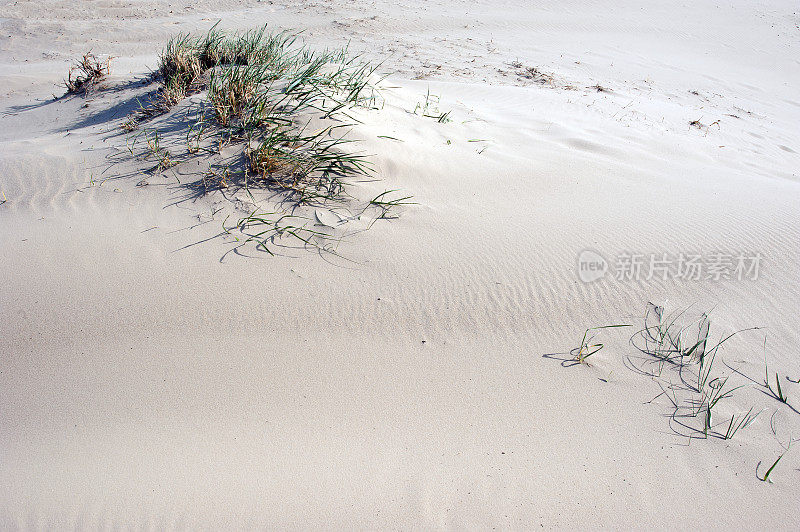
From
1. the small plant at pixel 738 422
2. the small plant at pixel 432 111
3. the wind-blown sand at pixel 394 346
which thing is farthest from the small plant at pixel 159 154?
the small plant at pixel 738 422

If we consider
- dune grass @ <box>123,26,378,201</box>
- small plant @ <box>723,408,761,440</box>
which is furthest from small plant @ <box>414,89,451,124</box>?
small plant @ <box>723,408,761,440</box>

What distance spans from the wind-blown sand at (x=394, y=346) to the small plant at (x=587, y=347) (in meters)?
0.03

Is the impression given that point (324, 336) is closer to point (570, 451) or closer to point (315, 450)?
point (315, 450)

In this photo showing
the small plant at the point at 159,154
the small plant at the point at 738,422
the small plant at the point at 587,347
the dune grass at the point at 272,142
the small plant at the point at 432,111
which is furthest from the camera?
the small plant at the point at 432,111

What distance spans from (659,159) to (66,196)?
4284 mm

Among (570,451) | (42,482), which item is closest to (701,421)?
(570,451)

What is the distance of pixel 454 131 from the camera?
3.76 meters

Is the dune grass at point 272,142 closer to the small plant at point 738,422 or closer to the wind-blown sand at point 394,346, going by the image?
the wind-blown sand at point 394,346

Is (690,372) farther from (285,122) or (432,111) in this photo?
(432,111)

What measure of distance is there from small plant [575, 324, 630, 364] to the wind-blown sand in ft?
0.10

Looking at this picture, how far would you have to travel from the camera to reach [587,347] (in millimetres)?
2076

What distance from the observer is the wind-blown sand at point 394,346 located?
5.15 ft

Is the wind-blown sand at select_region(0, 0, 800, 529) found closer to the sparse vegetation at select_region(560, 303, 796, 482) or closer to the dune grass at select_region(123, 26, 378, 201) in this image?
the sparse vegetation at select_region(560, 303, 796, 482)

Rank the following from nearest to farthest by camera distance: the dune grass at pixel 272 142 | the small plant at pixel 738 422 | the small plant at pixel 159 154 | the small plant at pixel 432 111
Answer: the small plant at pixel 738 422 < the dune grass at pixel 272 142 < the small plant at pixel 159 154 < the small plant at pixel 432 111
